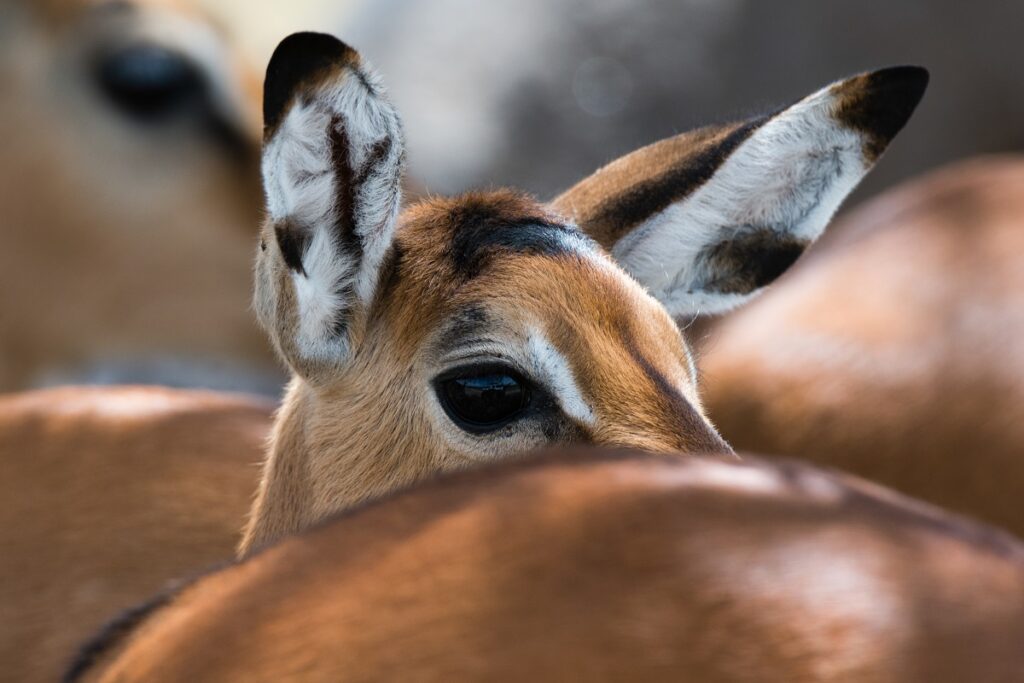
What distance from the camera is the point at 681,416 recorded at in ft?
7.06

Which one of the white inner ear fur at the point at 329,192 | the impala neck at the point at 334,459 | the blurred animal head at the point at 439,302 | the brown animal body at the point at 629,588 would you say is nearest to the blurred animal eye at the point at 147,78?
the blurred animal head at the point at 439,302

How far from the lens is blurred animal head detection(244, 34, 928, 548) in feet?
7.04

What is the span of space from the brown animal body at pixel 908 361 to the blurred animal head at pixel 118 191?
2.35 metres

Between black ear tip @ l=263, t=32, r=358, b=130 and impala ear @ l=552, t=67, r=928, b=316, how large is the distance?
813mm

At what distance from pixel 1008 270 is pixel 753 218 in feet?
4.05

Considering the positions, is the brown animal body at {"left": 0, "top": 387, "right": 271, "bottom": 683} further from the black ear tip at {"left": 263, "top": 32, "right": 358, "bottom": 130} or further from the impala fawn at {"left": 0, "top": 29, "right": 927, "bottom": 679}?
the black ear tip at {"left": 263, "top": 32, "right": 358, "bottom": 130}

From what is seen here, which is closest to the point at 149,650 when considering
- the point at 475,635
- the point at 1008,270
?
the point at 475,635

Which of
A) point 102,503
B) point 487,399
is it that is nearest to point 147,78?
point 102,503

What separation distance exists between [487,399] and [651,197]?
0.73 meters

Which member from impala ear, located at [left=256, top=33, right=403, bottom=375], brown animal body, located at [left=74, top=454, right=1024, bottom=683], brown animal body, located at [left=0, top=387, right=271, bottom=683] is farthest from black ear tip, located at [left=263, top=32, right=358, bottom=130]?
brown animal body, located at [left=0, top=387, right=271, bottom=683]

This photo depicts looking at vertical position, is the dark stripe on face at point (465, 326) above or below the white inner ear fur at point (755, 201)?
below

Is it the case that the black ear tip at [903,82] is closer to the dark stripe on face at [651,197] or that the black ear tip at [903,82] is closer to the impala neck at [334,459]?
the dark stripe on face at [651,197]

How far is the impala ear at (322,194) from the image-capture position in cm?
208

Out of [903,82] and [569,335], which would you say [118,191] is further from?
[569,335]
